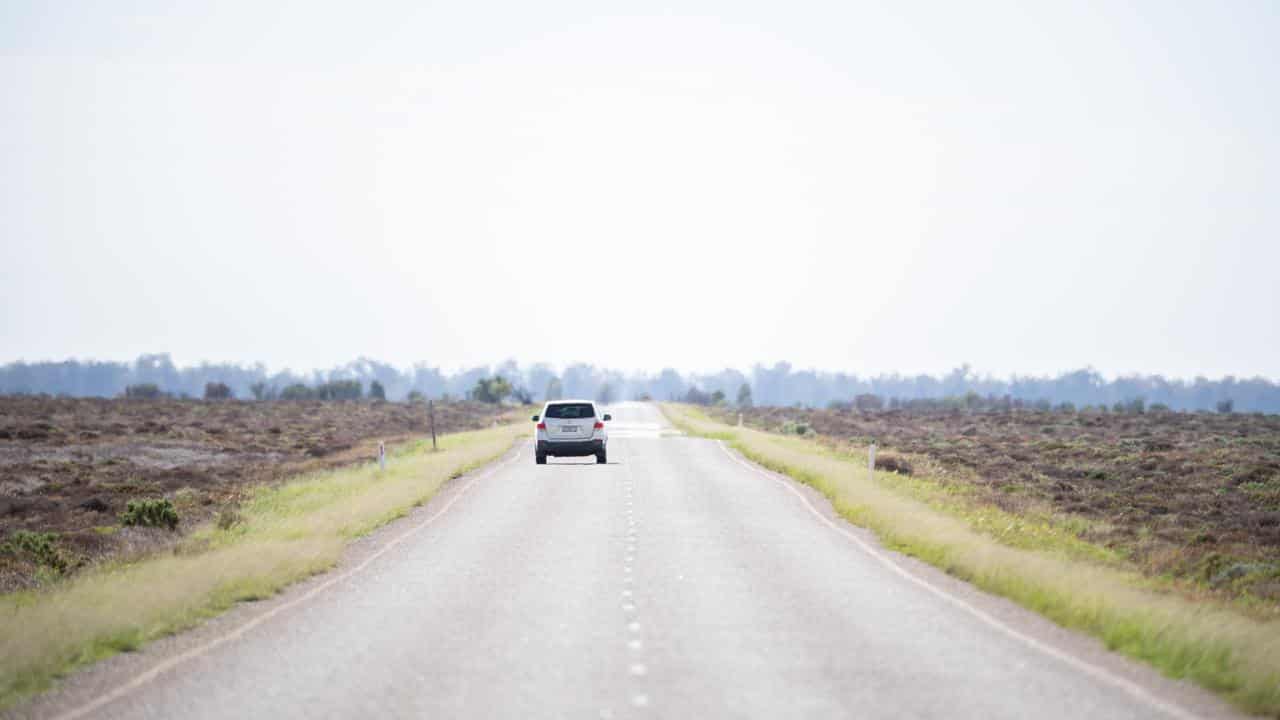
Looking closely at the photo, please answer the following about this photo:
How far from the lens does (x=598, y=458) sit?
30781 mm

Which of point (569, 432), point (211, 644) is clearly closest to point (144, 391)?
point (569, 432)

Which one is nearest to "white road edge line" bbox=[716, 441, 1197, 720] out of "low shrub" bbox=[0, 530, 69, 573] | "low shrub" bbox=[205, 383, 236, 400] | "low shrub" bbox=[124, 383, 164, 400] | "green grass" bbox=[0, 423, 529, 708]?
"green grass" bbox=[0, 423, 529, 708]

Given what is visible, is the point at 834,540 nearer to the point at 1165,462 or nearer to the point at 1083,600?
the point at 1083,600

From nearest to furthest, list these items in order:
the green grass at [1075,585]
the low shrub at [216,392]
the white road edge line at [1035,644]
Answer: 1. the white road edge line at [1035,644]
2. the green grass at [1075,585]
3. the low shrub at [216,392]

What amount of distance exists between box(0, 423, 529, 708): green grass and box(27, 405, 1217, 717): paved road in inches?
26.4

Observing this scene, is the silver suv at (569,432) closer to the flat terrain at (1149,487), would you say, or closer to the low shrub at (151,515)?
the flat terrain at (1149,487)

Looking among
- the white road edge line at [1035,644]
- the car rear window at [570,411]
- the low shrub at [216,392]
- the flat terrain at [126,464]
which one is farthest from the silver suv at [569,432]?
the low shrub at [216,392]

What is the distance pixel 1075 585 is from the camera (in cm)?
1133

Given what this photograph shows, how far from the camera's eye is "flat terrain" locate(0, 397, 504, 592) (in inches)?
816

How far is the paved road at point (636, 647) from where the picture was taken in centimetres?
716

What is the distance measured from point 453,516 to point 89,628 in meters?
9.72

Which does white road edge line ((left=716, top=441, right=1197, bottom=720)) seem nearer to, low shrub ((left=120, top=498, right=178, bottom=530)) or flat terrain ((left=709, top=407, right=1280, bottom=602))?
flat terrain ((left=709, top=407, right=1280, bottom=602))

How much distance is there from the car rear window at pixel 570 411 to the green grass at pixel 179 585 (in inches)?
307

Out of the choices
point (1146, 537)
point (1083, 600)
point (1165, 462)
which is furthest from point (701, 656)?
point (1165, 462)
